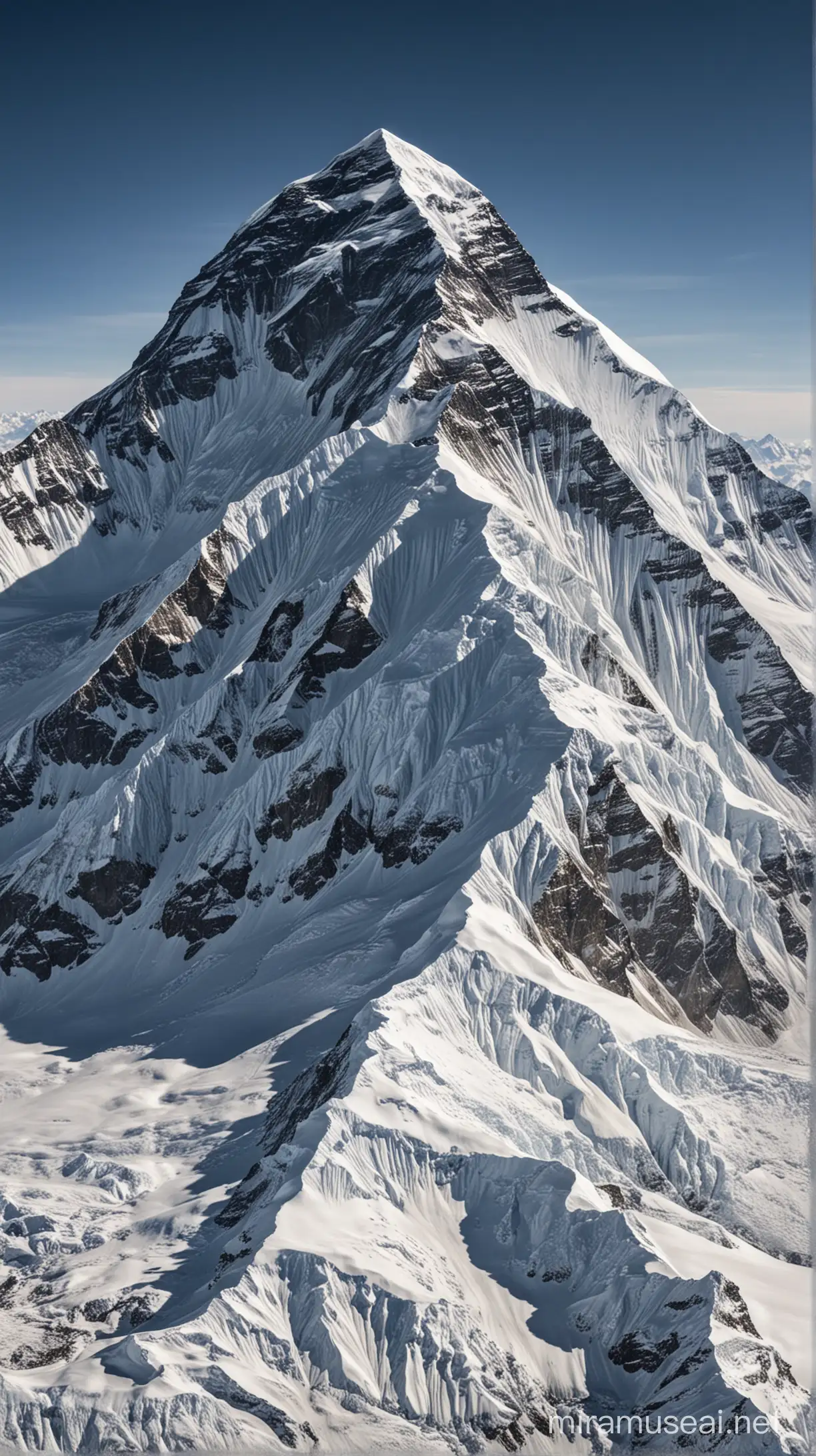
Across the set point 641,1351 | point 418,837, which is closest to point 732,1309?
point 641,1351

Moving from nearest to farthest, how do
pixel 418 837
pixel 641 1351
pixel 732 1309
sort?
pixel 641 1351 < pixel 732 1309 < pixel 418 837

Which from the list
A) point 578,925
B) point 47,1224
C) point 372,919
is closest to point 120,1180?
point 47,1224

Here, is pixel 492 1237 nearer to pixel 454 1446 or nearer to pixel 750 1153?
pixel 454 1446

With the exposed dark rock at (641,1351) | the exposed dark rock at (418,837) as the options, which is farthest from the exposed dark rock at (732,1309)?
the exposed dark rock at (418,837)

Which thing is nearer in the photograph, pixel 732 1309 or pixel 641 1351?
pixel 641 1351

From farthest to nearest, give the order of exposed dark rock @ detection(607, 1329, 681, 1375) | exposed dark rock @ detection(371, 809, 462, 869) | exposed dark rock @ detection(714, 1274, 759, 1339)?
exposed dark rock @ detection(371, 809, 462, 869) → exposed dark rock @ detection(607, 1329, 681, 1375) → exposed dark rock @ detection(714, 1274, 759, 1339)

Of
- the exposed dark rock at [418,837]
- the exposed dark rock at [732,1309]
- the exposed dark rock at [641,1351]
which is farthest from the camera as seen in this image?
the exposed dark rock at [418,837]

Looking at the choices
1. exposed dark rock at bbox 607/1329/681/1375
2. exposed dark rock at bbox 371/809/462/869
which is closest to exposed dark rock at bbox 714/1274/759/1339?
exposed dark rock at bbox 607/1329/681/1375

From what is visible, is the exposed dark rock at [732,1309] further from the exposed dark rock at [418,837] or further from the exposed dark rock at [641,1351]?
the exposed dark rock at [418,837]

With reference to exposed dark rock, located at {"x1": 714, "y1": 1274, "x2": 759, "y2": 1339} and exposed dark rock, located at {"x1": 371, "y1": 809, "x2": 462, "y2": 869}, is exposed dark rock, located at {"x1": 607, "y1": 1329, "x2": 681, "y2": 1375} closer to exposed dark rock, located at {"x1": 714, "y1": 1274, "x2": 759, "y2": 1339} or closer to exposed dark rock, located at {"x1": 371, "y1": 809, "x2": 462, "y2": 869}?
exposed dark rock, located at {"x1": 714, "y1": 1274, "x2": 759, "y2": 1339}

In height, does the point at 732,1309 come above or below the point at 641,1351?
above

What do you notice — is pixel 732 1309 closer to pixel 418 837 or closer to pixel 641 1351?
pixel 641 1351
